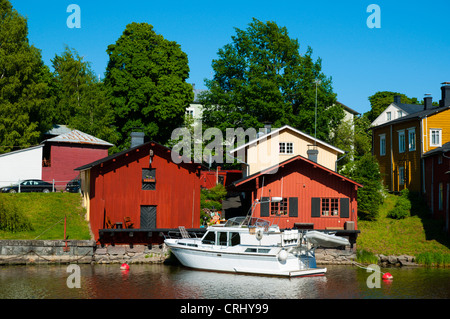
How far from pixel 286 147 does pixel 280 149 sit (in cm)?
58

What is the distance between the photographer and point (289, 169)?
37.8 m

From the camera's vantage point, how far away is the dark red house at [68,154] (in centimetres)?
5028

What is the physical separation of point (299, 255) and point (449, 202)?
554 inches

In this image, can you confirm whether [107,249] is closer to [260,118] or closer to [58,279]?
[58,279]

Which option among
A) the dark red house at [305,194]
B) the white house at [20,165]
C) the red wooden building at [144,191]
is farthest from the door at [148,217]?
the white house at [20,165]

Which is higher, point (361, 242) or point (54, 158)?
point (54, 158)

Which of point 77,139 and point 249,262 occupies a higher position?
point 77,139

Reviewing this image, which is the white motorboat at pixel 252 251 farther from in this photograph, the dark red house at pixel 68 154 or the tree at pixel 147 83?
the tree at pixel 147 83

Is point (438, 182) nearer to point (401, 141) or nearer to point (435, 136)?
point (435, 136)

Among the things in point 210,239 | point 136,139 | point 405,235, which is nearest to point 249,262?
point 210,239

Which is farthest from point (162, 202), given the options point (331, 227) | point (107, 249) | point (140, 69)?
point (140, 69)

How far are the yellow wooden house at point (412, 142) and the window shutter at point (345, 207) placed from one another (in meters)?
10.7

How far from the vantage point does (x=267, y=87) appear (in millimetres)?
53438

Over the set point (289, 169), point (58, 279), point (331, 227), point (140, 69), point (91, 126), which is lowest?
point (58, 279)
